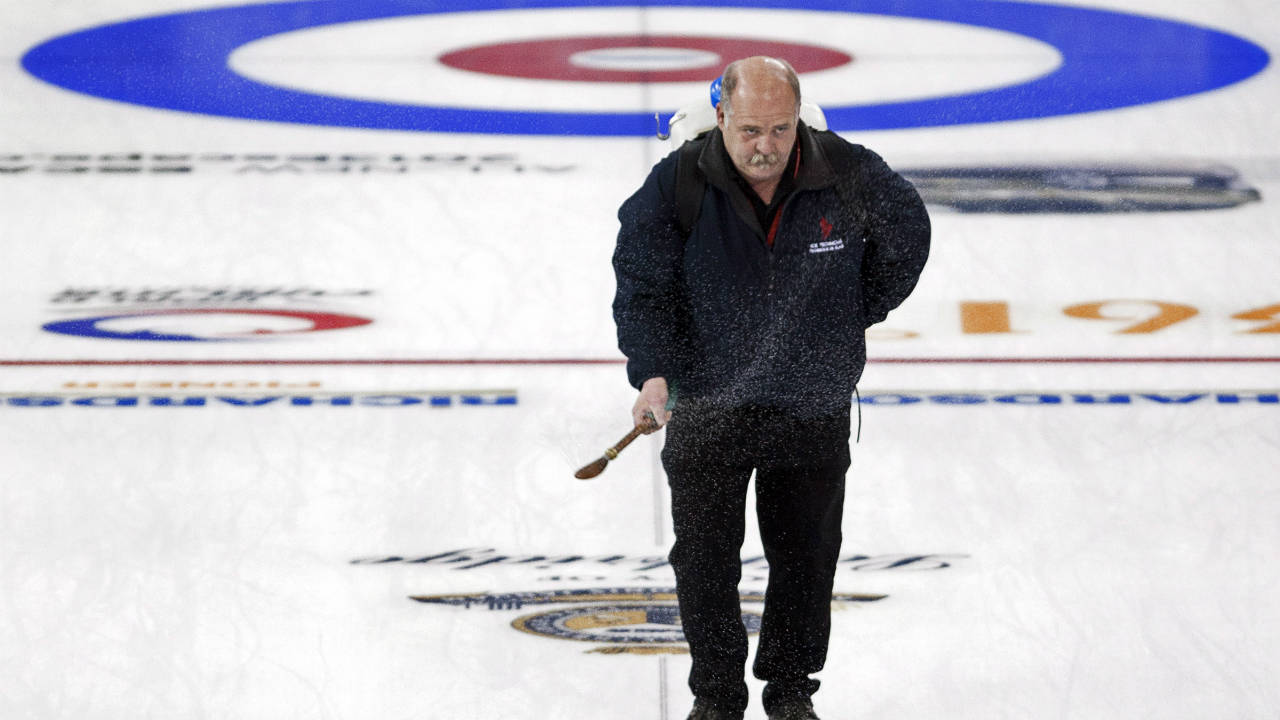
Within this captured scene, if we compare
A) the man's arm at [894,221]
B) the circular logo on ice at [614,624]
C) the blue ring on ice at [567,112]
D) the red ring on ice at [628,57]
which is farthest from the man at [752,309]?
the red ring on ice at [628,57]

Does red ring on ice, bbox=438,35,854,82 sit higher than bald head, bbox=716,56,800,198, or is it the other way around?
bald head, bbox=716,56,800,198

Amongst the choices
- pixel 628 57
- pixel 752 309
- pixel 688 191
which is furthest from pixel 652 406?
pixel 628 57

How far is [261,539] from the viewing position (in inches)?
136

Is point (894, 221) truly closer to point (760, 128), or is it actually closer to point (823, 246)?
point (823, 246)

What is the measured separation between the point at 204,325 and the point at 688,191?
2.70 metres

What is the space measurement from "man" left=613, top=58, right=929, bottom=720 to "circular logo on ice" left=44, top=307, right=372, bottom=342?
241 centimetres

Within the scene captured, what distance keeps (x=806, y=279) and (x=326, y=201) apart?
12.1 feet

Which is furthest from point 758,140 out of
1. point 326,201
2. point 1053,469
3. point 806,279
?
point 326,201

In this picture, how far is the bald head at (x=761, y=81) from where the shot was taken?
2174mm

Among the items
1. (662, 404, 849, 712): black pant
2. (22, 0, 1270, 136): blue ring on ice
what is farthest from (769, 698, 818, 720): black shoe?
(22, 0, 1270, 136): blue ring on ice

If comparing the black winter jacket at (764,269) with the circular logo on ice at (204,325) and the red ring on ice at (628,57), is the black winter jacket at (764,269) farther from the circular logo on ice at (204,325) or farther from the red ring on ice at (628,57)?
the red ring on ice at (628,57)

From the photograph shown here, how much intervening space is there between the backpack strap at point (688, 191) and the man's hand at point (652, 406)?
0.22m

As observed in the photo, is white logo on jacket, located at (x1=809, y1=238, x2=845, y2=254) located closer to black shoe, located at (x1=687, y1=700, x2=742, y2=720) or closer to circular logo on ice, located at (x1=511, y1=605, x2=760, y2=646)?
black shoe, located at (x1=687, y1=700, x2=742, y2=720)

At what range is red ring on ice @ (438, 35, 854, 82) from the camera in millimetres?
7555
